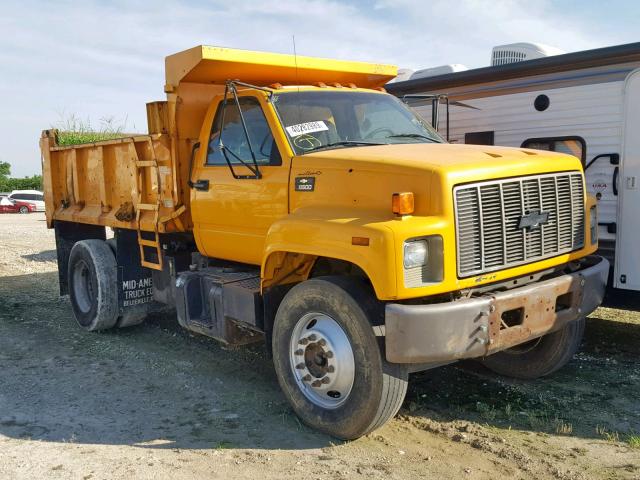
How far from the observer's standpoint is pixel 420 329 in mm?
3756

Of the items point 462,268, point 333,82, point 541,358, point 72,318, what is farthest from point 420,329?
point 72,318

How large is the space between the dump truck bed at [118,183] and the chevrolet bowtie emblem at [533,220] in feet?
10.2

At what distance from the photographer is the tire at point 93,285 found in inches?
279

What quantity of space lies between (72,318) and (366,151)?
16.8 ft

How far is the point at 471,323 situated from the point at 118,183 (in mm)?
4509

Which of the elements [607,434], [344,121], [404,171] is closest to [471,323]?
[404,171]

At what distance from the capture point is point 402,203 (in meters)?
3.87

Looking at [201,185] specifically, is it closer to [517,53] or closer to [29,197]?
[517,53]

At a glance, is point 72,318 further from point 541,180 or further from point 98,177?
point 541,180

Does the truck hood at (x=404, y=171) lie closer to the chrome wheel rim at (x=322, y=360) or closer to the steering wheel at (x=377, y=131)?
the steering wheel at (x=377, y=131)

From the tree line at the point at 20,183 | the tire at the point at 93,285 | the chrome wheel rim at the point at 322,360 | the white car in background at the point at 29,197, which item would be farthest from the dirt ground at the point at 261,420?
the tree line at the point at 20,183

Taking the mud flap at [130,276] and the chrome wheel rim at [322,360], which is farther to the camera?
the mud flap at [130,276]

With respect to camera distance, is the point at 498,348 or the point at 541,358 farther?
the point at 541,358

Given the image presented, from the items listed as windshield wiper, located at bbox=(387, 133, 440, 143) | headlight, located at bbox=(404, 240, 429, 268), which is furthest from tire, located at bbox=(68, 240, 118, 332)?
headlight, located at bbox=(404, 240, 429, 268)
